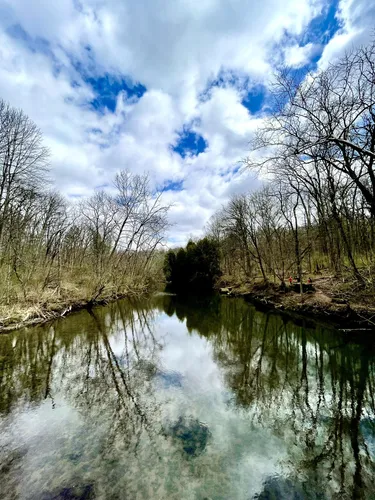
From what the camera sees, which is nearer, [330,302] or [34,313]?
[34,313]

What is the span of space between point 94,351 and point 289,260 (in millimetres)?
18580

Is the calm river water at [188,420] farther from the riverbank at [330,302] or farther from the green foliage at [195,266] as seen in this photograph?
the green foliage at [195,266]

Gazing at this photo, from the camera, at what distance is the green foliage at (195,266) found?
107ft

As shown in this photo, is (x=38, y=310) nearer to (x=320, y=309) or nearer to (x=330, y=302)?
(x=320, y=309)

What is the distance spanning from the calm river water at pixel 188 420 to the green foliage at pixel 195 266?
23217 millimetres

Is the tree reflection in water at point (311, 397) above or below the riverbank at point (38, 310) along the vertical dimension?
below

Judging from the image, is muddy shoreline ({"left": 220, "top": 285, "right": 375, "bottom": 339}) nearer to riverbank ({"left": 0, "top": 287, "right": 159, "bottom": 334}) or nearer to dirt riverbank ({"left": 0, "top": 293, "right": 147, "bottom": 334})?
riverbank ({"left": 0, "top": 287, "right": 159, "bottom": 334})

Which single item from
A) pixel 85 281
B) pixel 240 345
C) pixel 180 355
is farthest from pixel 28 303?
pixel 240 345

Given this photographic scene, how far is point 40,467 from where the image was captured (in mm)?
3488

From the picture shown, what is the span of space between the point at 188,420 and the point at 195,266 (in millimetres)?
29746

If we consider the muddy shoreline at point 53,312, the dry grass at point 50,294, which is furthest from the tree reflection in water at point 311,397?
the dry grass at point 50,294

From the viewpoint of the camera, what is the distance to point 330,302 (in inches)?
493

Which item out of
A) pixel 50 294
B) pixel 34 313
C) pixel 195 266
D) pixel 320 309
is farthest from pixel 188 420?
pixel 195 266

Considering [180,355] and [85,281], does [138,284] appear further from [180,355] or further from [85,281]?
[180,355]
